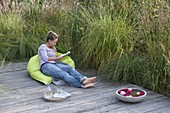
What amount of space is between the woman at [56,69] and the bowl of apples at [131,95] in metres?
0.62

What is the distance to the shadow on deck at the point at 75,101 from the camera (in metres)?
4.80

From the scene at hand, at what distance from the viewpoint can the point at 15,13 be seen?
316 inches

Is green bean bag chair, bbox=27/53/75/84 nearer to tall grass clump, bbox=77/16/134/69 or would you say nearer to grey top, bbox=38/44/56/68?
grey top, bbox=38/44/56/68

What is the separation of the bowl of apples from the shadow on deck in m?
0.07

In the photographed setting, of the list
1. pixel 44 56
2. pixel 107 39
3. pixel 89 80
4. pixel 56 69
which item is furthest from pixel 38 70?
pixel 107 39

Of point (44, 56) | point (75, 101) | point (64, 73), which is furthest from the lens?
point (44, 56)

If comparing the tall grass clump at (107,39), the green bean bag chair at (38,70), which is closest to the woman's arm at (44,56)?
the green bean bag chair at (38,70)

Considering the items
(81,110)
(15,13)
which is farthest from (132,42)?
(15,13)

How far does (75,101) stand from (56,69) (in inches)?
37.4

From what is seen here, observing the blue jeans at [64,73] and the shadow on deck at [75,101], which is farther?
the blue jeans at [64,73]

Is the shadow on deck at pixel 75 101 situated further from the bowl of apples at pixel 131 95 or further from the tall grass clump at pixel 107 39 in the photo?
the tall grass clump at pixel 107 39

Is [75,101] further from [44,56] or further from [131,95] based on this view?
[44,56]

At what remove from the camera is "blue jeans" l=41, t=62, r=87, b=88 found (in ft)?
18.9

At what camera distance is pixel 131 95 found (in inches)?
204
